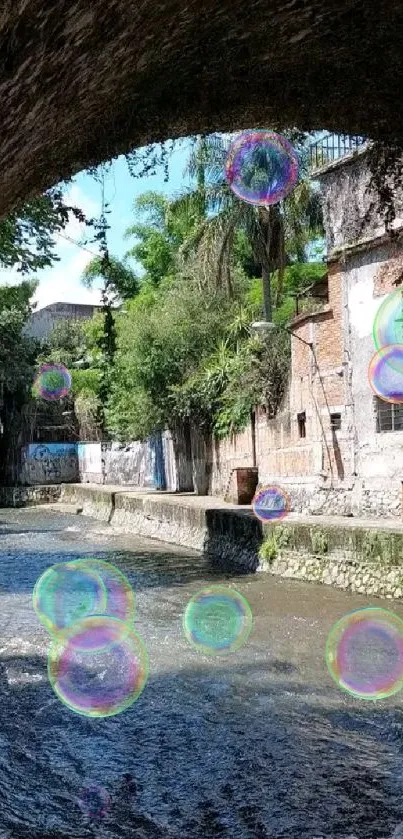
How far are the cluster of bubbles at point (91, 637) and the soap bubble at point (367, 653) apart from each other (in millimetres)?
2015

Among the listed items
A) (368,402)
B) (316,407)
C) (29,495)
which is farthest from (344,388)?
(29,495)

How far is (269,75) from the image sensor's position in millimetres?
3943

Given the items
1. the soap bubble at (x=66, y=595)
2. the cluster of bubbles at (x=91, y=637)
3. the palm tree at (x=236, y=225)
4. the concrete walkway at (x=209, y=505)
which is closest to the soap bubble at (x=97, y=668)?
the cluster of bubbles at (x=91, y=637)

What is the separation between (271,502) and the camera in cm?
1705

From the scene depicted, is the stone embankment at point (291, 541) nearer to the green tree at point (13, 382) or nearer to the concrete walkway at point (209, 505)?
the concrete walkway at point (209, 505)

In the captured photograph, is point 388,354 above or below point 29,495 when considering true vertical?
above

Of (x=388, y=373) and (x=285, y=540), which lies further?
(x=388, y=373)

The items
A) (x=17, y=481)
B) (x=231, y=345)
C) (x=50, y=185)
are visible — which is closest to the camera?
(x=50, y=185)

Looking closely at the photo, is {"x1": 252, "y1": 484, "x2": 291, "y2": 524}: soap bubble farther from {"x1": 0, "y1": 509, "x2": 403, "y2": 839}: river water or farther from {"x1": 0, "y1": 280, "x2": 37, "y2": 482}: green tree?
{"x1": 0, "y1": 280, "x2": 37, "y2": 482}: green tree

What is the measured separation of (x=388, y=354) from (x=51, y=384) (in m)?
20.7

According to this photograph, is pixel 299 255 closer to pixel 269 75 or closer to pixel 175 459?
pixel 175 459

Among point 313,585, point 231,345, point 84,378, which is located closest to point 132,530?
point 231,345

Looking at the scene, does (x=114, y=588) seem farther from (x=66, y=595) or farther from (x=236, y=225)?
(x=236, y=225)

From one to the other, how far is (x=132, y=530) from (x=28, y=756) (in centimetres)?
1409
